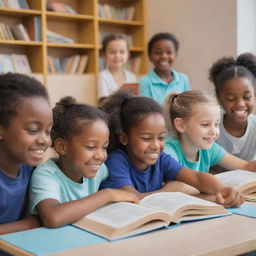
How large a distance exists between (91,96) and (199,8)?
1516 mm

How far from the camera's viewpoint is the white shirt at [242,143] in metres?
2.32

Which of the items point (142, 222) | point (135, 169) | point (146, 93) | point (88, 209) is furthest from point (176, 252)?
point (146, 93)

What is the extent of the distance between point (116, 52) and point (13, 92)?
3.35 meters

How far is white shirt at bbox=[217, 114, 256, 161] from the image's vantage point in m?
2.32

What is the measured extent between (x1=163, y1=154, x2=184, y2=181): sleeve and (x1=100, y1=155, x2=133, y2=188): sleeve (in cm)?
17

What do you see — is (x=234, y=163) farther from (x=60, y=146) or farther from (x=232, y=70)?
(x=60, y=146)

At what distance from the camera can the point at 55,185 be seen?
144 centimetres

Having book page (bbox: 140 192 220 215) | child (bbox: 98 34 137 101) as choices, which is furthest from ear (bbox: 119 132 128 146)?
child (bbox: 98 34 137 101)

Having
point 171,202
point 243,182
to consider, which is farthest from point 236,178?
point 171,202

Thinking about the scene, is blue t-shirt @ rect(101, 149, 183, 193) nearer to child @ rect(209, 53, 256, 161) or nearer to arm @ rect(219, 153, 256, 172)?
arm @ rect(219, 153, 256, 172)

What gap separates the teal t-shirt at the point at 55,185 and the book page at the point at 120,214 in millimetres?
155

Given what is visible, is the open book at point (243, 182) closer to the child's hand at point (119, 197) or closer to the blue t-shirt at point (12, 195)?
the child's hand at point (119, 197)

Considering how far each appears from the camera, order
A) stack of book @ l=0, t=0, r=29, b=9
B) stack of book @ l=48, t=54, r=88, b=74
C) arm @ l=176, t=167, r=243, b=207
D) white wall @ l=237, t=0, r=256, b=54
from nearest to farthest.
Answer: arm @ l=176, t=167, r=243, b=207 → white wall @ l=237, t=0, r=256, b=54 → stack of book @ l=0, t=0, r=29, b=9 → stack of book @ l=48, t=54, r=88, b=74

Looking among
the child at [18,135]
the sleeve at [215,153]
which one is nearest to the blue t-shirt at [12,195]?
the child at [18,135]
